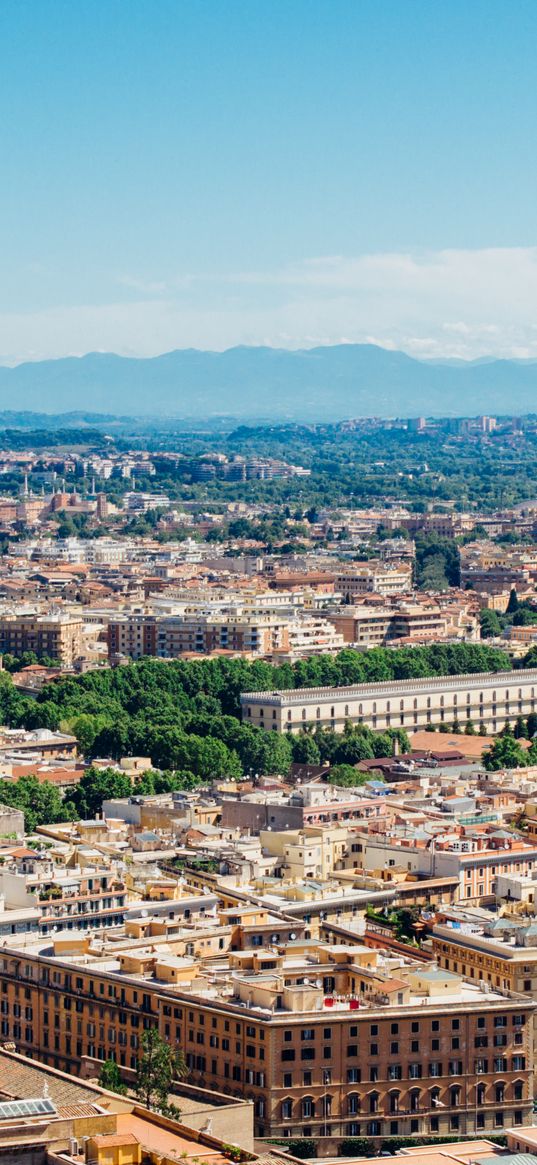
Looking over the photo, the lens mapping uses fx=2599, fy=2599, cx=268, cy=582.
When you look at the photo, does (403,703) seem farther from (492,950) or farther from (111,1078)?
(111,1078)

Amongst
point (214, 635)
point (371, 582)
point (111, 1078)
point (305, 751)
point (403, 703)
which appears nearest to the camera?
point (111, 1078)

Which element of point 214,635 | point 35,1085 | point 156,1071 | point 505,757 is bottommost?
point 505,757

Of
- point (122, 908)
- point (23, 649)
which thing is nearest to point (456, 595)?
point (23, 649)

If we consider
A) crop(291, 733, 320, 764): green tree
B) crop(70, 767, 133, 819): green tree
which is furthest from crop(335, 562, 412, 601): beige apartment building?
crop(70, 767, 133, 819): green tree

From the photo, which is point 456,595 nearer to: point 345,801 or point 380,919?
point 345,801

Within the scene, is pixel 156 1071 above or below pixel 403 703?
above

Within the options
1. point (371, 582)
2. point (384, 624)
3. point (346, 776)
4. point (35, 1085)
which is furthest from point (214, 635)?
point (35, 1085)

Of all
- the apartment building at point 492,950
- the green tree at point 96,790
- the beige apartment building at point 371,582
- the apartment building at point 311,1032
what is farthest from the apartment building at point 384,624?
the apartment building at point 311,1032

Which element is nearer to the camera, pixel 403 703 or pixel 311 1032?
pixel 311 1032
